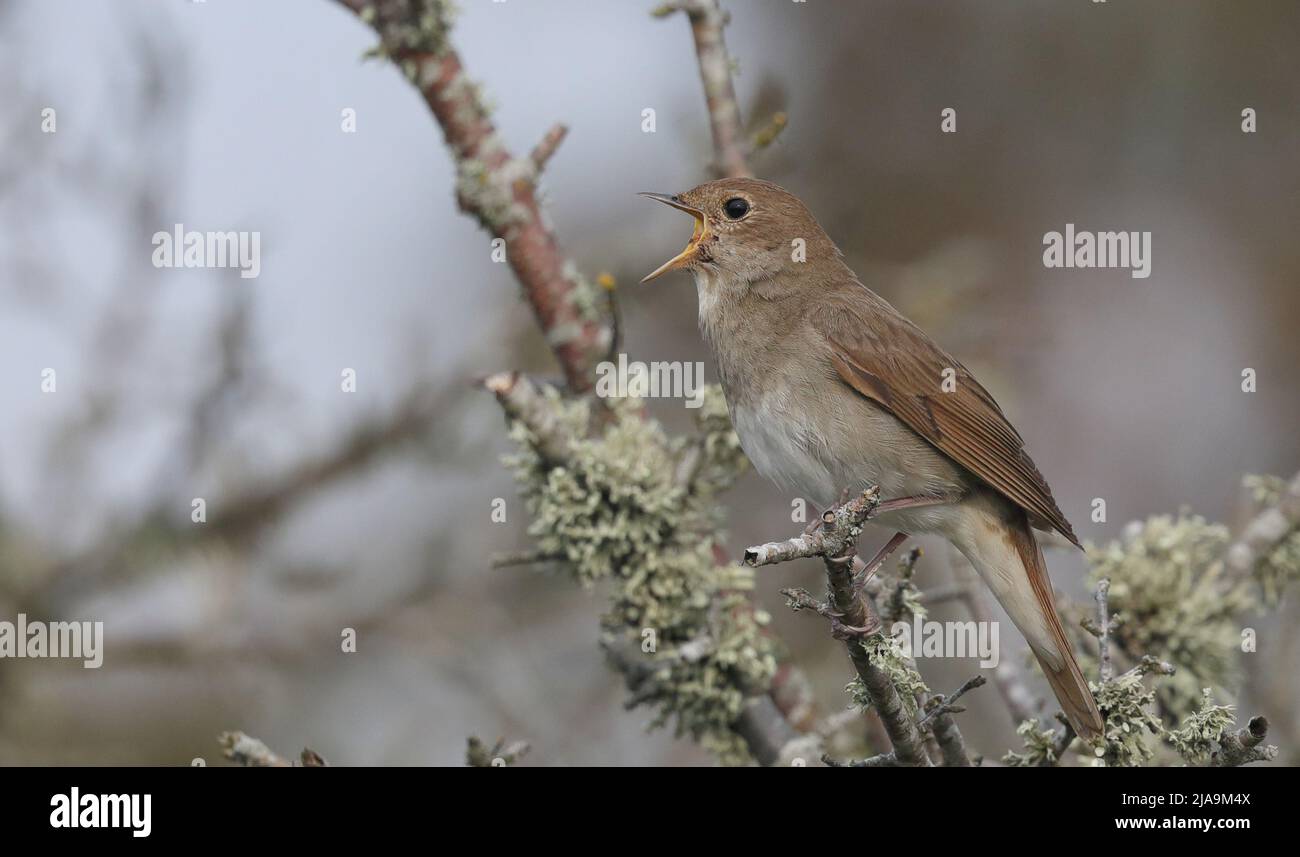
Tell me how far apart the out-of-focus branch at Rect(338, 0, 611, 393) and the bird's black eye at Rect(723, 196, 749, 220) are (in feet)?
2.10

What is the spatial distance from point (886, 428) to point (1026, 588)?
70 cm

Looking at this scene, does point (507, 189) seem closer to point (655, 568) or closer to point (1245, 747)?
point (655, 568)

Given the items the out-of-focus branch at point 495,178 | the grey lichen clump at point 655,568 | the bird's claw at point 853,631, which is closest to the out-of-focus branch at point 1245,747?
the bird's claw at point 853,631

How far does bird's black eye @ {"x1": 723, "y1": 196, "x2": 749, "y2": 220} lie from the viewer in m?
4.67

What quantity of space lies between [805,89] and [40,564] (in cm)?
513

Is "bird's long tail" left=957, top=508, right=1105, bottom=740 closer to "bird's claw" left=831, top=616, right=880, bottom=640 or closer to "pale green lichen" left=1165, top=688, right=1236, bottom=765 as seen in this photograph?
"pale green lichen" left=1165, top=688, right=1236, bottom=765

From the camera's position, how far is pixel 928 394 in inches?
172

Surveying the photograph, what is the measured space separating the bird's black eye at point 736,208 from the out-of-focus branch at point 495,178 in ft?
2.10

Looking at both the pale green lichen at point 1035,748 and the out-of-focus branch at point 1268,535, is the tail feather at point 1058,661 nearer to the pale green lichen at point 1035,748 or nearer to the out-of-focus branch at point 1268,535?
the pale green lichen at point 1035,748

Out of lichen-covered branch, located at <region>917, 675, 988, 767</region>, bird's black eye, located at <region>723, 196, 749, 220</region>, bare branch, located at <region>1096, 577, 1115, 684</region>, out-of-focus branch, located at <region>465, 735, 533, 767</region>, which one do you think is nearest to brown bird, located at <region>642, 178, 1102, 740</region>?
bird's black eye, located at <region>723, 196, 749, 220</region>

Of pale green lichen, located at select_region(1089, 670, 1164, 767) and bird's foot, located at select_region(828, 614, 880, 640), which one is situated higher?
bird's foot, located at select_region(828, 614, 880, 640)
